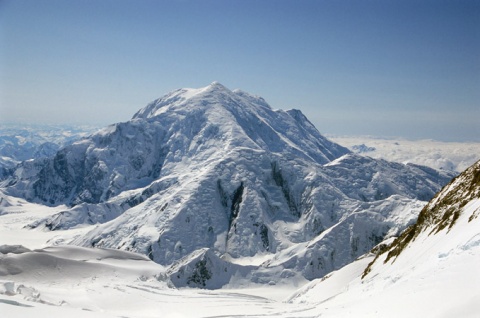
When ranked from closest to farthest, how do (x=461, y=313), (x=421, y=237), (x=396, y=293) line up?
(x=461, y=313) → (x=396, y=293) → (x=421, y=237)

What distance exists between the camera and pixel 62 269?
4139 inches

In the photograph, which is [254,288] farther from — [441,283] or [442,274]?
[441,283]

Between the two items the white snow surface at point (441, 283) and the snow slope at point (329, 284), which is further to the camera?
the snow slope at point (329, 284)

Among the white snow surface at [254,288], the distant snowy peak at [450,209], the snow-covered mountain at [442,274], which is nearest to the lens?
the snow-covered mountain at [442,274]

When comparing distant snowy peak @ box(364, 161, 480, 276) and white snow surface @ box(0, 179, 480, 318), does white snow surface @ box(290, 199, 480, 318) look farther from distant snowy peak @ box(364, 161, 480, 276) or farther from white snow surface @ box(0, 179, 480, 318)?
distant snowy peak @ box(364, 161, 480, 276)

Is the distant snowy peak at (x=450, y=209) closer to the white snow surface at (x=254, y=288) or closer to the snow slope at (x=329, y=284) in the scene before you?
the snow slope at (x=329, y=284)

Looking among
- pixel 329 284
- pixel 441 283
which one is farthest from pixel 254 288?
pixel 441 283

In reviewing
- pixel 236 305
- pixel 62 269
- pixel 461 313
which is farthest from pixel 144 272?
pixel 461 313

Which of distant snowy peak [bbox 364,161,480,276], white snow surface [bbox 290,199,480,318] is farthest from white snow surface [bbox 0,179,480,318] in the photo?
distant snowy peak [bbox 364,161,480,276]

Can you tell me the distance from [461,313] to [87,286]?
84657mm

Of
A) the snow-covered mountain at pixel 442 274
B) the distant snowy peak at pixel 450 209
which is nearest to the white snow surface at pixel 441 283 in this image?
the snow-covered mountain at pixel 442 274

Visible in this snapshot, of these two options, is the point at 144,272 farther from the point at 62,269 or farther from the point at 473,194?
the point at 473,194

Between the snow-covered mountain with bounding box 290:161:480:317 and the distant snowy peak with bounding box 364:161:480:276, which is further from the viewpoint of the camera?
the distant snowy peak with bounding box 364:161:480:276

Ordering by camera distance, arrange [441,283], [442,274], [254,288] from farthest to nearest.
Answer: [254,288], [442,274], [441,283]
